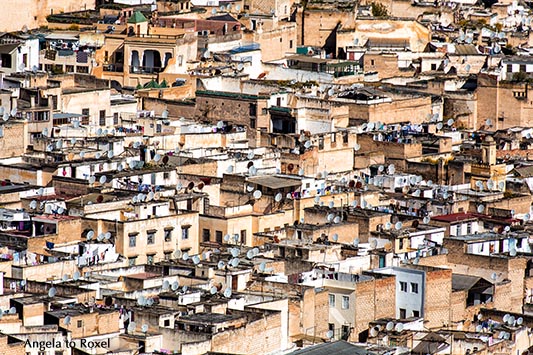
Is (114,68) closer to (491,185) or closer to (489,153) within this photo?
(489,153)

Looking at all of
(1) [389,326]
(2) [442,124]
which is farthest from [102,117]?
(1) [389,326]

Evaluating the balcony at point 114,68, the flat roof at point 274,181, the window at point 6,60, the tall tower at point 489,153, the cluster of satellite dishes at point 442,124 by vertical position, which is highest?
the window at point 6,60

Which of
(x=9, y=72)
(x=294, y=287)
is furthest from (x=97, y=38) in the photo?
(x=294, y=287)

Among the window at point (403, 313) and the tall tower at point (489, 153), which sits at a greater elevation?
the tall tower at point (489, 153)

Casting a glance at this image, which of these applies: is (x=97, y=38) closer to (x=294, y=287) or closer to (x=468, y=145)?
(x=468, y=145)

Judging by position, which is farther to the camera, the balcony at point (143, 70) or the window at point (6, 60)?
the balcony at point (143, 70)

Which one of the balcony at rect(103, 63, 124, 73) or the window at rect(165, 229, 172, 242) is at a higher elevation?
the window at rect(165, 229, 172, 242)

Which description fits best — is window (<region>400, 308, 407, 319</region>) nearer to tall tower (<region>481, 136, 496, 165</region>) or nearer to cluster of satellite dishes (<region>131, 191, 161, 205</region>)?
cluster of satellite dishes (<region>131, 191, 161, 205</region>)

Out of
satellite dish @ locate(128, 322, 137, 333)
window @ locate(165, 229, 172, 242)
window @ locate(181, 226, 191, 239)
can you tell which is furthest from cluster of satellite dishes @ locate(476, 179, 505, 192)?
satellite dish @ locate(128, 322, 137, 333)

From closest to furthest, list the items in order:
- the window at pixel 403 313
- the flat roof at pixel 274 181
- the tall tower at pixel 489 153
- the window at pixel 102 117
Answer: the window at pixel 403 313
the flat roof at pixel 274 181
the tall tower at pixel 489 153
the window at pixel 102 117

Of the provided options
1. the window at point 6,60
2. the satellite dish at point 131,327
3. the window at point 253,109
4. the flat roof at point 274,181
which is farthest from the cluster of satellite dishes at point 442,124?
the satellite dish at point 131,327

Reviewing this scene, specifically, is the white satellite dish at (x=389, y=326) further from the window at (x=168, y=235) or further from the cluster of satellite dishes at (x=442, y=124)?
the cluster of satellite dishes at (x=442, y=124)

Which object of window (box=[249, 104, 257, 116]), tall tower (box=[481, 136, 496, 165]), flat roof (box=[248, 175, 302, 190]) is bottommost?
tall tower (box=[481, 136, 496, 165])

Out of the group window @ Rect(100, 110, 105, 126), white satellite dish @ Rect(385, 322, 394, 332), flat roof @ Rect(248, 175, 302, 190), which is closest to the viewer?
white satellite dish @ Rect(385, 322, 394, 332)
